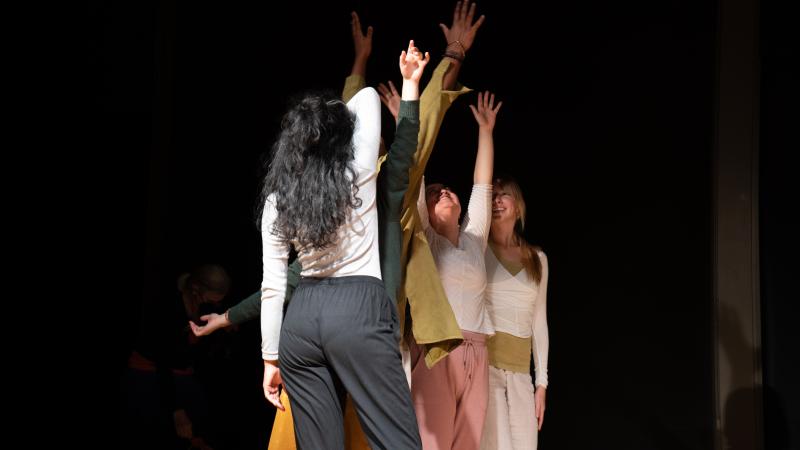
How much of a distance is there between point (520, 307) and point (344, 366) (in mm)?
1749

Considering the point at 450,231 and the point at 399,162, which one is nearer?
the point at 399,162

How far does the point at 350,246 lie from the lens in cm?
215

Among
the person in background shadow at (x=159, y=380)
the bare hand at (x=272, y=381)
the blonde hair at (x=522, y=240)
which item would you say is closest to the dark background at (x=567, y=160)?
the person in background shadow at (x=159, y=380)

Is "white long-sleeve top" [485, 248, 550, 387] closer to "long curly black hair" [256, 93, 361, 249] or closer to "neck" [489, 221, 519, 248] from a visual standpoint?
"neck" [489, 221, 519, 248]

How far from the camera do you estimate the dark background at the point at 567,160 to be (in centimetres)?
461

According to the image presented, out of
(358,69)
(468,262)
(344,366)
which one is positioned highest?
(358,69)

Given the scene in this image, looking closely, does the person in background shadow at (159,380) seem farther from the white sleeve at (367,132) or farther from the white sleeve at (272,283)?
the white sleeve at (367,132)

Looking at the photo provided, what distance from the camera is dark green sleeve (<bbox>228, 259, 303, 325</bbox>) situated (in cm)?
242

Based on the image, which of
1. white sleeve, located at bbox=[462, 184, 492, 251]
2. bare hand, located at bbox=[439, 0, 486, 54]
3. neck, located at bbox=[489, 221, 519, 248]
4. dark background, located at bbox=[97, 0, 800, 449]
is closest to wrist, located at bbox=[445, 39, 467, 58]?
bare hand, located at bbox=[439, 0, 486, 54]

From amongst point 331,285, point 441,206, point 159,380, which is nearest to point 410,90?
point 331,285

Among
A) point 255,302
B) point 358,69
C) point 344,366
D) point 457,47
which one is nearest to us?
point 344,366

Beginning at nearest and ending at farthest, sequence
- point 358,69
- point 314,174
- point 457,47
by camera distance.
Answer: point 314,174
point 457,47
point 358,69

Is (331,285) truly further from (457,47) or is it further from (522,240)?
(522,240)

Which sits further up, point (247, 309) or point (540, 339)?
point (247, 309)
